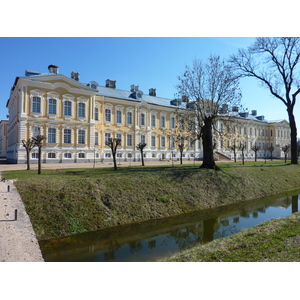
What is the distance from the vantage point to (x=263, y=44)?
21.8 m

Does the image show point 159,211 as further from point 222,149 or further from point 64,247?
point 222,149

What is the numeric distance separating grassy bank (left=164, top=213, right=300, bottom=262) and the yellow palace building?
12.0m

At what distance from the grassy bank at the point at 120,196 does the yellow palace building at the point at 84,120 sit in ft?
16.1

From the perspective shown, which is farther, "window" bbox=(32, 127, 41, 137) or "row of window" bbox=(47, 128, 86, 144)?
"row of window" bbox=(47, 128, 86, 144)

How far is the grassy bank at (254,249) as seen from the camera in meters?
5.02

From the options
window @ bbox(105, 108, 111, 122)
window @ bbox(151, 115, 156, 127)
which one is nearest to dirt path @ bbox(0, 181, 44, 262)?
window @ bbox(105, 108, 111, 122)

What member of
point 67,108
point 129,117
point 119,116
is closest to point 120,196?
point 67,108

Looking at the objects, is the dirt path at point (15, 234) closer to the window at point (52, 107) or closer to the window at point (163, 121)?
the window at point (52, 107)

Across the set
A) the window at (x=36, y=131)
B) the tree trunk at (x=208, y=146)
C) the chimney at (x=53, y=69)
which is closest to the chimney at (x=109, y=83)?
the chimney at (x=53, y=69)

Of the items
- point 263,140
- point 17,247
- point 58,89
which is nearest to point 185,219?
Result: point 17,247

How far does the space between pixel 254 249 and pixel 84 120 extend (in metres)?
25.5

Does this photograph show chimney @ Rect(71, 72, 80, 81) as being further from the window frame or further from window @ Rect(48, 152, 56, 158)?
window @ Rect(48, 152, 56, 158)

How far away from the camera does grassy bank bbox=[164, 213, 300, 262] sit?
16.5 ft

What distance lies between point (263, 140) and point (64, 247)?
52.9m
